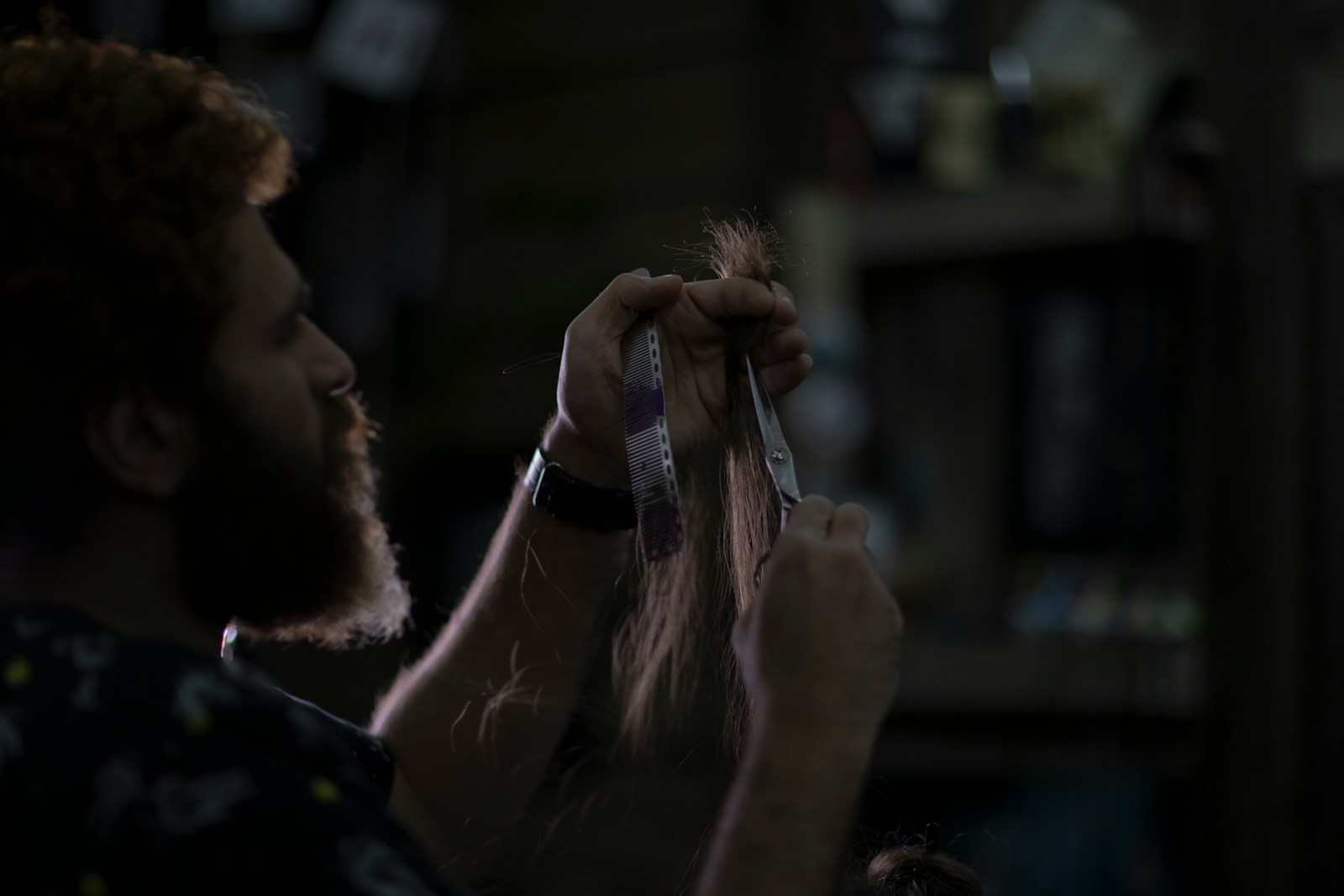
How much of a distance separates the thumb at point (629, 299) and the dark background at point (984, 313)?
5.61 feet

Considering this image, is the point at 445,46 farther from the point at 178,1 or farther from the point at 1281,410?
the point at 1281,410

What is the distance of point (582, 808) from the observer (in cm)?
158

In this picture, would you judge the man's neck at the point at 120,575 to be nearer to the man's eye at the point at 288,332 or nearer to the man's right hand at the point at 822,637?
the man's eye at the point at 288,332

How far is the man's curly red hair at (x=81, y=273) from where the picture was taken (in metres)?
0.95

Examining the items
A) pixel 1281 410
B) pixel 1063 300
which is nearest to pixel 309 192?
pixel 1063 300

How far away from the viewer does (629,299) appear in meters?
1.35

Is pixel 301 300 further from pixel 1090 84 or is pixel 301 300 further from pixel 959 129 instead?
pixel 1090 84

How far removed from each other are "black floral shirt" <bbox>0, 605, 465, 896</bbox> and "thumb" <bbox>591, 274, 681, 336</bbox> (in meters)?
0.60

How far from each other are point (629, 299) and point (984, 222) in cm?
371

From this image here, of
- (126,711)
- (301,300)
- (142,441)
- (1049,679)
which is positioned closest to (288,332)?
(301,300)

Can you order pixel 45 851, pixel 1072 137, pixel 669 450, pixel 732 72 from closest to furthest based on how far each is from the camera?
pixel 45 851, pixel 669 450, pixel 1072 137, pixel 732 72

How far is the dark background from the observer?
3123 mm

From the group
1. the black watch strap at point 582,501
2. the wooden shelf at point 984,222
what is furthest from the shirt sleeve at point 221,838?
the wooden shelf at point 984,222

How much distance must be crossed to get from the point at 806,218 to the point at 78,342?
4269 mm
